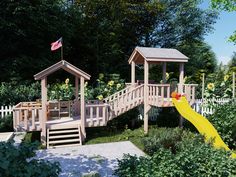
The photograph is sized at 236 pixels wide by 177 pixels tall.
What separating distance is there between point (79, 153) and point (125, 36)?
17.9m

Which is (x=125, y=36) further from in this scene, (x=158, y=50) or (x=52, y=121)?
(x=52, y=121)

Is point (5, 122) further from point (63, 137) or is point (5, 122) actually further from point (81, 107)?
point (81, 107)

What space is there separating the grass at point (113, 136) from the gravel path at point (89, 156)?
478 mm

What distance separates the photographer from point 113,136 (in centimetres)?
1118

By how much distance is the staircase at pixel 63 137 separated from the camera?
9836 mm

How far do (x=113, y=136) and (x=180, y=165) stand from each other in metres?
6.40

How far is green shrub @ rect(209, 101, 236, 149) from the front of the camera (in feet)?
30.1

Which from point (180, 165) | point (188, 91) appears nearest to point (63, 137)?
point (188, 91)

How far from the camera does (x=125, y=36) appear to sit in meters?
25.1

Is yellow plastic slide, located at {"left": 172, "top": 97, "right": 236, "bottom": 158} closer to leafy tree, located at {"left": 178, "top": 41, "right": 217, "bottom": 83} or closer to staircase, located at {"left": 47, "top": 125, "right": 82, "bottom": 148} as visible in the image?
staircase, located at {"left": 47, "top": 125, "right": 82, "bottom": 148}

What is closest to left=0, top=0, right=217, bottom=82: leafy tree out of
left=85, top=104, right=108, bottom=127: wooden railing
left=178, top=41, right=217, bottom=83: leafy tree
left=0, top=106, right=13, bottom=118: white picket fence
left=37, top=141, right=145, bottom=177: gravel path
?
left=178, top=41, right=217, bottom=83: leafy tree

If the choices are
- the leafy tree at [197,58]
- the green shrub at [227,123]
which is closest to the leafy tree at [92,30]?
the leafy tree at [197,58]

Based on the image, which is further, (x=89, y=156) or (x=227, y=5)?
(x=227, y=5)

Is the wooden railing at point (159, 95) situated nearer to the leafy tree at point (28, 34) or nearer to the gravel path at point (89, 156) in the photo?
the gravel path at point (89, 156)
